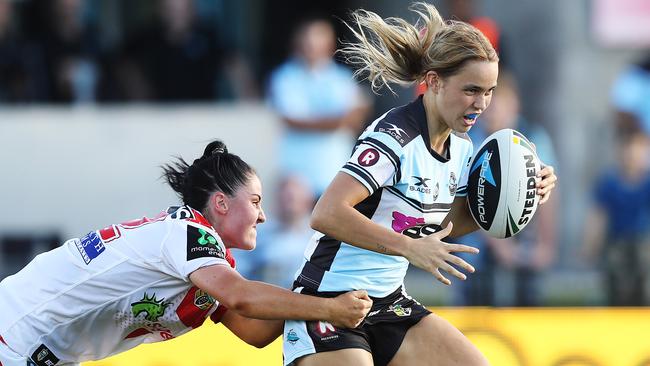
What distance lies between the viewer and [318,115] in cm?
959

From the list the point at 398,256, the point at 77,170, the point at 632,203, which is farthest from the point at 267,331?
the point at 77,170

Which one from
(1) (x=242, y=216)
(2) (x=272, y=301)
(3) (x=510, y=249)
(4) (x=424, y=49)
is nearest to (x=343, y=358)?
(2) (x=272, y=301)

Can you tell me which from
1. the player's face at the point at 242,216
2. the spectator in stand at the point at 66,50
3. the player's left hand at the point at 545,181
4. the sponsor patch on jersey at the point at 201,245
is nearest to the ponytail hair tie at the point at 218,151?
the player's face at the point at 242,216

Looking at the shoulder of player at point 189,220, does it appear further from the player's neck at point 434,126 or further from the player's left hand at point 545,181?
the player's left hand at point 545,181

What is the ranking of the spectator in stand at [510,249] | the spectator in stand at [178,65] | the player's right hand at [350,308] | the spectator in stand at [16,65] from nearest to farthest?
the player's right hand at [350,308] < the spectator in stand at [510,249] < the spectator in stand at [178,65] < the spectator in stand at [16,65]

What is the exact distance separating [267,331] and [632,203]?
16.8 ft

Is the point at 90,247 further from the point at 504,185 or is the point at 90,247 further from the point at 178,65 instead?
the point at 178,65

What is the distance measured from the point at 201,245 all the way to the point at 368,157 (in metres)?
0.72

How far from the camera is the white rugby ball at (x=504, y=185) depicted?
210 inches

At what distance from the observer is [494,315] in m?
7.31

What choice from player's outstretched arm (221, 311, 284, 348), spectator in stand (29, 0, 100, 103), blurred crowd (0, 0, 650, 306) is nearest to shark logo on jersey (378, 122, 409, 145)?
player's outstretched arm (221, 311, 284, 348)

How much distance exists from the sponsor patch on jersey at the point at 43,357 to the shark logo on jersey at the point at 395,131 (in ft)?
5.13

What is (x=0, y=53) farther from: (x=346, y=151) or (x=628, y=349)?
(x=628, y=349)

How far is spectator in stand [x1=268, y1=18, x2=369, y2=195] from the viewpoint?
9547 mm
